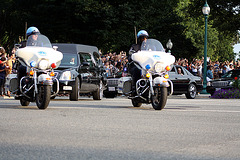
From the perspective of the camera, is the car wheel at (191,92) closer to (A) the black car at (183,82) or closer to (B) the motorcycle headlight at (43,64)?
(A) the black car at (183,82)

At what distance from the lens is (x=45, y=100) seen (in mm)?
12797

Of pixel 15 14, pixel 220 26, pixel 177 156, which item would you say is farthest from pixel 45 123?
pixel 15 14

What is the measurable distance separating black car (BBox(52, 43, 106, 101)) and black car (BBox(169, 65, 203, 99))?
557cm

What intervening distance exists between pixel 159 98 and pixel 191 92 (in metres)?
12.6

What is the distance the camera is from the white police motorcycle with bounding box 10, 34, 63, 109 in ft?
43.1

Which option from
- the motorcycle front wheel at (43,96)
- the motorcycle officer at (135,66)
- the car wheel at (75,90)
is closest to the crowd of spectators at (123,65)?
the car wheel at (75,90)

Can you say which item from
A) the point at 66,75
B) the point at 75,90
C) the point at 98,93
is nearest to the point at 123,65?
the point at 98,93

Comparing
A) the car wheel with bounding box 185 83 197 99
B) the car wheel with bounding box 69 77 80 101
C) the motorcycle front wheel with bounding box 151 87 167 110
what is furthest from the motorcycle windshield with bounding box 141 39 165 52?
the car wheel with bounding box 185 83 197 99

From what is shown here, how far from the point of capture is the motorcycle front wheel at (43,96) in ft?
41.7

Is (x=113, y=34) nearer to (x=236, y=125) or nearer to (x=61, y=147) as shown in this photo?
(x=236, y=125)

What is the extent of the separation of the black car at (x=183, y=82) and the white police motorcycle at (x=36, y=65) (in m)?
12.2

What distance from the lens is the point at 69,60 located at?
18734 millimetres

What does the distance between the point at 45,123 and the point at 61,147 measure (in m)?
3.03

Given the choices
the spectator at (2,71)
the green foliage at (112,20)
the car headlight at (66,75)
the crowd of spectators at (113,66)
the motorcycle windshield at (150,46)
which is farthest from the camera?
the green foliage at (112,20)
